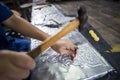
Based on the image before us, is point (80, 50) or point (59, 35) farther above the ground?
point (59, 35)

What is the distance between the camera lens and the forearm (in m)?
1.04

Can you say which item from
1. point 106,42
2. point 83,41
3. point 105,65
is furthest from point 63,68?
point 106,42

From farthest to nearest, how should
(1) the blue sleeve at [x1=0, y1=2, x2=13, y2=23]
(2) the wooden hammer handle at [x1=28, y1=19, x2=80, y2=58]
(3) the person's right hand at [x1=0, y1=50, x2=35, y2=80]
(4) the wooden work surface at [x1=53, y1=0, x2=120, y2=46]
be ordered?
(4) the wooden work surface at [x1=53, y1=0, x2=120, y2=46] < (1) the blue sleeve at [x1=0, y1=2, x2=13, y2=23] < (2) the wooden hammer handle at [x1=28, y1=19, x2=80, y2=58] < (3) the person's right hand at [x1=0, y1=50, x2=35, y2=80]

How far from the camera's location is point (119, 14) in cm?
179

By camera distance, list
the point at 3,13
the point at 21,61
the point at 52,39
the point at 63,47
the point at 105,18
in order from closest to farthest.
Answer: the point at 21,61
the point at 52,39
the point at 63,47
the point at 3,13
the point at 105,18

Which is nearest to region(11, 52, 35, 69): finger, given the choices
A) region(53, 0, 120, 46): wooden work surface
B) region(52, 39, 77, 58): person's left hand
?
region(52, 39, 77, 58): person's left hand

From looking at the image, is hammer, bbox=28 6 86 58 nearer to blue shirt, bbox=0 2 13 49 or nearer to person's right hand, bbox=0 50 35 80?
person's right hand, bbox=0 50 35 80

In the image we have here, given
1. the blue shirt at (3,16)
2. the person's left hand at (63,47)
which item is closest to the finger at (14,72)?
the person's left hand at (63,47)

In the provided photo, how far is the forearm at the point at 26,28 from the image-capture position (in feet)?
3.43

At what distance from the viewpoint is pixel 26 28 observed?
1065 millimetres

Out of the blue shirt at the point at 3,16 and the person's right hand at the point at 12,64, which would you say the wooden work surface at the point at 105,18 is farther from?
the person's right hand at the point at 12,64

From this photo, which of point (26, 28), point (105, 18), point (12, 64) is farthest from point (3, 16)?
point (105, 18)

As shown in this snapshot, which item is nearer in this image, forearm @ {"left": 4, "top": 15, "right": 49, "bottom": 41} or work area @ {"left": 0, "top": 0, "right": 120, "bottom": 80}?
work area @ {"left": 0, "top": 0, "right": 120, "bottom": 80}

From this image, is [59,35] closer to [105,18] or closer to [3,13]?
[3,13]
